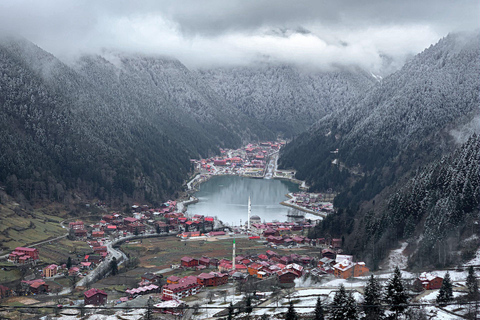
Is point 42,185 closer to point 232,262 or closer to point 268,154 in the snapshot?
point 232,262

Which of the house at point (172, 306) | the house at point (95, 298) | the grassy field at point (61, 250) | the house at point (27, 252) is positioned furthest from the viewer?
the grassy field at point (61, 250)

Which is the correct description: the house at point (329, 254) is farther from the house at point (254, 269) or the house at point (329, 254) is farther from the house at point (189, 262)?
the house at point (189, 262)

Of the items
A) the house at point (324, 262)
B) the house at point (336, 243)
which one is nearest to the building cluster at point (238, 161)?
the house at point (336, 243)

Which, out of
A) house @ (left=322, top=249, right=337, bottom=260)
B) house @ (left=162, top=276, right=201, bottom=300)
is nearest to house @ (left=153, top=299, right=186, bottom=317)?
house @ (left=162, top=276, right=201, bottom=300)

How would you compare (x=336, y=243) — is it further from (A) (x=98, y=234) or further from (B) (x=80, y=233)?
(B) (x=80, y=233)

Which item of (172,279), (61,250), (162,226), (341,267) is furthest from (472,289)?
(162,226)

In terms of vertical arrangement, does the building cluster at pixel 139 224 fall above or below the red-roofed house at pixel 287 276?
above

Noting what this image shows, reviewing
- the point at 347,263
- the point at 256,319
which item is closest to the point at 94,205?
the point at 347,263
